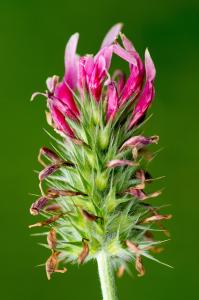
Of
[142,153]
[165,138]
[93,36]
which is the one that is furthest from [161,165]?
[142,153]

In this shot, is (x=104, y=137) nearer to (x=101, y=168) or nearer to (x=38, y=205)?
(x=101, y=168)

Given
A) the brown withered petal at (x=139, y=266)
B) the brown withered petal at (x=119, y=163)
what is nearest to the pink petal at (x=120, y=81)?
the brown withered petal at (x=119, y=163)

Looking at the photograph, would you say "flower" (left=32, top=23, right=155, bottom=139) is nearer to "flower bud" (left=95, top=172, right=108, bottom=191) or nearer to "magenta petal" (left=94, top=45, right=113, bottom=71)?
"magenta petal" (left=94, top=45, right=113, bottom=71)

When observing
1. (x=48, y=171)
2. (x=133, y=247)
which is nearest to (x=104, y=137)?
(x=48, y=171)

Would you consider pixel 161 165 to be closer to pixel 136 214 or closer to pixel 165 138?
pixel 165 138

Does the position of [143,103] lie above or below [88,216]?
above

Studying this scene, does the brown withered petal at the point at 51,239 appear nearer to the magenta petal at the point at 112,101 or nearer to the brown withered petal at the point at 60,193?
the brown withered petal at the point at 60,193
